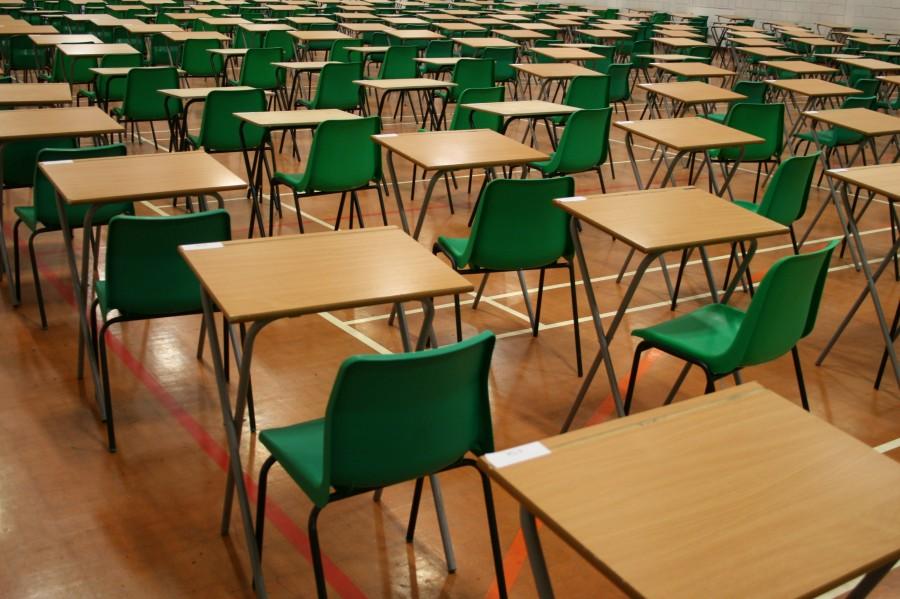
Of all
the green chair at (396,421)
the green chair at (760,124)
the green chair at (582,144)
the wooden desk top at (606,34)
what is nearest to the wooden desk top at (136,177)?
the green chair at (396,421)

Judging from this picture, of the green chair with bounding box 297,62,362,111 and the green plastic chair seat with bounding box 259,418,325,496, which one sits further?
the green chair with bounding box 297,62,362,111

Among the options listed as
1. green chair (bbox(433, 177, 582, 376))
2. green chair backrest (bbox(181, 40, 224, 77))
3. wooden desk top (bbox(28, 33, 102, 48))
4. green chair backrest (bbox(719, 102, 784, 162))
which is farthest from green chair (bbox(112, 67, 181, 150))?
green chair backrest (bbox(719, 102, 784, 162))

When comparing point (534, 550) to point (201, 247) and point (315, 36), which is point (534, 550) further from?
point (315, 36)

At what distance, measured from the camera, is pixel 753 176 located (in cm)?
842

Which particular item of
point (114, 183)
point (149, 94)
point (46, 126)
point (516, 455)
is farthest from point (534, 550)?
point (149, 94)

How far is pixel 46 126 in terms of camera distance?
4.51 meters

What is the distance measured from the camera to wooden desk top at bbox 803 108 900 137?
545 centimetres

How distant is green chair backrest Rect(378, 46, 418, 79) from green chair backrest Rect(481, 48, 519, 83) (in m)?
1.00

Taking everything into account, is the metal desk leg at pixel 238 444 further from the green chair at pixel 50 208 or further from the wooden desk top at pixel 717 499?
the green chair at pixel 50 208

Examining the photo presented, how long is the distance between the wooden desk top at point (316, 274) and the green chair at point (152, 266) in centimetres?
39

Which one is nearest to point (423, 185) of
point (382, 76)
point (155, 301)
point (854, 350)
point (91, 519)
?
point (382, 76)

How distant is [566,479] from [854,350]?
3544 mm

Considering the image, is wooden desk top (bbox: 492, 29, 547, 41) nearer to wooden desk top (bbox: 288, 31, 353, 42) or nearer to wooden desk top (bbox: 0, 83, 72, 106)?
wooden desk top (bbox: 288, 31, 353, 42)

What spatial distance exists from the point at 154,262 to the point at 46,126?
1668mm
